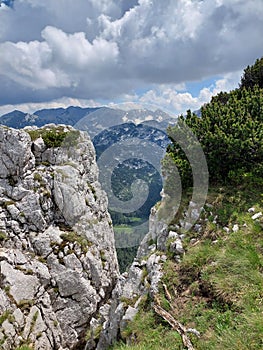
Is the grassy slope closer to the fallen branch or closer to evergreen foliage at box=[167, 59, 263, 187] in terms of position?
the fallen branch

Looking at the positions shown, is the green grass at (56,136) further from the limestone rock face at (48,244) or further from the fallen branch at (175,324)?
the fallen branch at (175,324)

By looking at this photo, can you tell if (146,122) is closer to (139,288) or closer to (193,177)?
(193,177)

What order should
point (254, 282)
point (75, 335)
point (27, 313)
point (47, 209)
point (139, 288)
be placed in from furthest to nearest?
1. point (47, 209)
2. point (75, 335)
3. point (27, 313)
4. point (139, 288)
5. point (254, 282)

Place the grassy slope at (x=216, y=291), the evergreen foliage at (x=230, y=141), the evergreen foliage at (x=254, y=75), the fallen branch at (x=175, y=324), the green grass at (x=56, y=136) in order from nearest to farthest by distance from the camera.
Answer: the grassy slope at (x=216, y=291) < the fallen branch at (x=175, y=324) < the evergreen foliage at (x=230, y=141) < the evergreen foliage at (x=254, y=75) < the green grass at (x=56, y=136)

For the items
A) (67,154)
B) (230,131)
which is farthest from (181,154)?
(67,154)

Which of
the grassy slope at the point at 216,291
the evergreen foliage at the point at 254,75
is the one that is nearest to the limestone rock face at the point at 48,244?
the grassy slope at the point at 216,291

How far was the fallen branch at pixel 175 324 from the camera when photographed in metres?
6.57

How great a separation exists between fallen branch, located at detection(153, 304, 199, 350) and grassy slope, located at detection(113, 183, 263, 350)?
0.14m

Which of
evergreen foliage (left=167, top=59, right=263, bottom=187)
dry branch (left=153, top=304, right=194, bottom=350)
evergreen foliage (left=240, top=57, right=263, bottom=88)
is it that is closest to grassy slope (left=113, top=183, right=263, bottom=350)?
dry branch (left=153, top=304, right=194, bottom=350)

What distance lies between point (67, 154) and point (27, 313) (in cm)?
1264

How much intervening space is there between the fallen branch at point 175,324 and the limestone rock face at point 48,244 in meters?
11.9

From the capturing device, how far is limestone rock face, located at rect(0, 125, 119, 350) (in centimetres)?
1714

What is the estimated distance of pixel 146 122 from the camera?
76.4ft

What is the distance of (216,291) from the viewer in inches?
299
